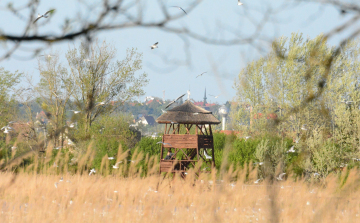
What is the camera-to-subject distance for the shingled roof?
17688 mm

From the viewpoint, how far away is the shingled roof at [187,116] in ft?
58.0

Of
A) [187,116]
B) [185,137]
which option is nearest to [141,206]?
[185,137]

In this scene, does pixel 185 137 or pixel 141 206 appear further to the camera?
pixel 185 137

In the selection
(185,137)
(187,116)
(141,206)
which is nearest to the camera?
(141,206)

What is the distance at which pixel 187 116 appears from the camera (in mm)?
18047

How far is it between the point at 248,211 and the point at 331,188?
1.57 meters

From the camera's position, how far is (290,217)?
5336 millimetres

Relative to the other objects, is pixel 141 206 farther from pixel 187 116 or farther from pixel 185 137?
pixel 187 116

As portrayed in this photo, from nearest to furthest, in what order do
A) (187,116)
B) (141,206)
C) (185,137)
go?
(141,206)
(185,137)
(187,116)

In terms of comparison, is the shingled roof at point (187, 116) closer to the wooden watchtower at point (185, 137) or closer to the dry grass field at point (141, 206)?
the wooden watchtower at point (185, 137)

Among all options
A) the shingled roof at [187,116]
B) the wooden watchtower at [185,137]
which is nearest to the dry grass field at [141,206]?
the wooden watchtower at [185,137]

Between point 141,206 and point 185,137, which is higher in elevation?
point 185,137

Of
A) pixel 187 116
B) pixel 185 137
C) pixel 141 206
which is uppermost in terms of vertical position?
pixel 187 116

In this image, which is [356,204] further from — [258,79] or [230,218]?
[258,79]
